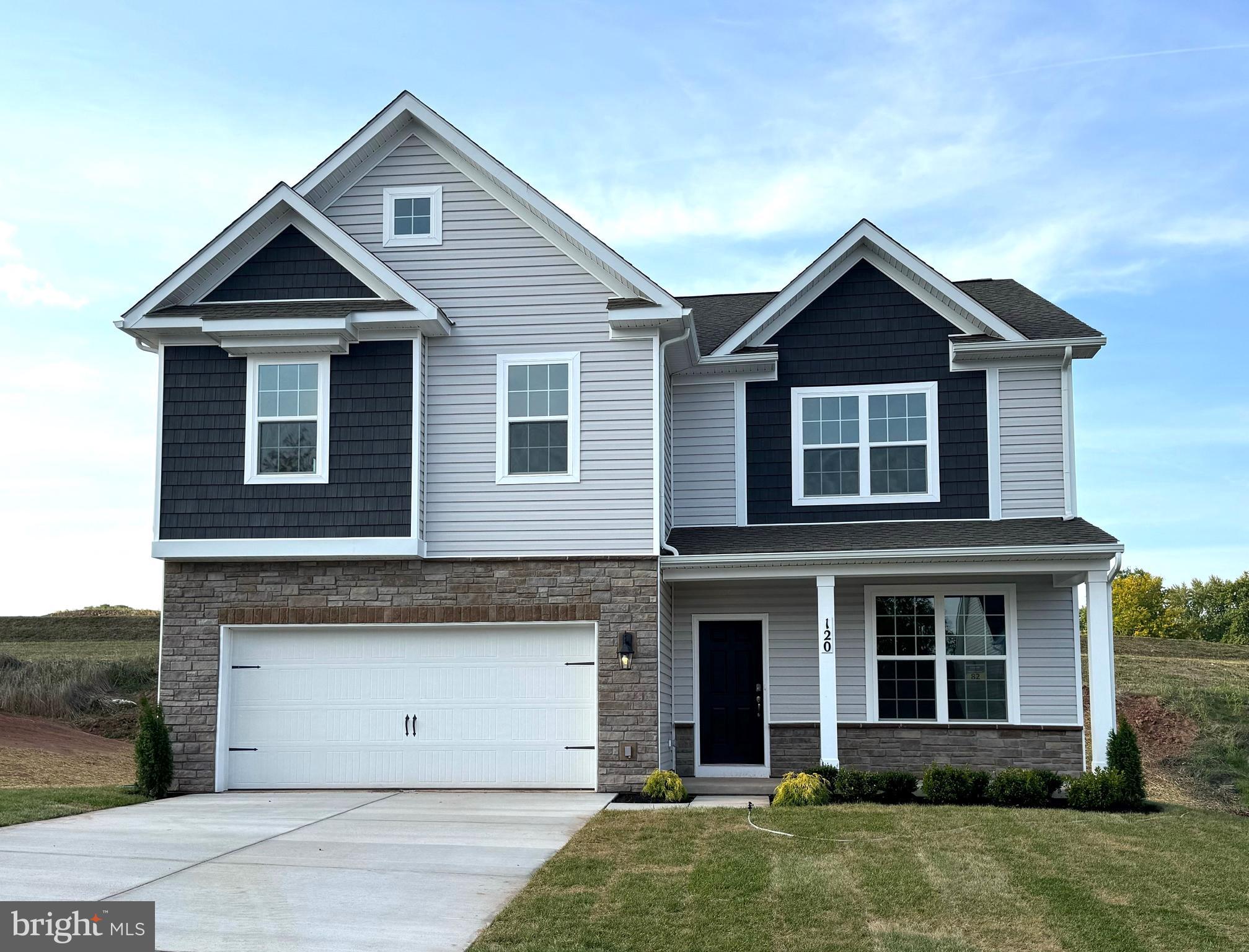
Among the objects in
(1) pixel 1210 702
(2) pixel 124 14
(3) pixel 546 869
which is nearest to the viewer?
(3) pixel 546 869

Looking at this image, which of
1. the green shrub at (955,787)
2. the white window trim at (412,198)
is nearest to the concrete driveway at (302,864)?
the green shrub at (955,787)

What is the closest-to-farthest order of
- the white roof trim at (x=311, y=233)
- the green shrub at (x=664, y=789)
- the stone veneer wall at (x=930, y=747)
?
the green shrub at (x=664, y=789) → the white roof trim at (x=311, y=233) → the stone veneer wall at (x=930, y=747)

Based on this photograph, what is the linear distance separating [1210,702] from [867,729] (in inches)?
498

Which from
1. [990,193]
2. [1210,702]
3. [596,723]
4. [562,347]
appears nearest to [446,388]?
[562,347]

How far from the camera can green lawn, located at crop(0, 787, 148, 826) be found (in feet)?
39.7

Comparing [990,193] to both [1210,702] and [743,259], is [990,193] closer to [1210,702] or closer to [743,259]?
[743,259]

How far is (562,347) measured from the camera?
14602mm

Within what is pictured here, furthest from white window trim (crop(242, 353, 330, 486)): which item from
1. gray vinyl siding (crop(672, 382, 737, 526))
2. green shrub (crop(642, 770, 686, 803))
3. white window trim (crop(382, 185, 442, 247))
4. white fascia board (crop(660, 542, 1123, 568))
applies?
green shrub (crop(642, 770, 686, 803))

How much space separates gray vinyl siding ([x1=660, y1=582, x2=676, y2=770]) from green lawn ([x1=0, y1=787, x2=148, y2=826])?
20.4 feet

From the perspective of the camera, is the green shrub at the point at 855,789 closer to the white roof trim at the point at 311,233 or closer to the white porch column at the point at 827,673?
the white porch column at the point at 827,673

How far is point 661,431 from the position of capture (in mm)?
14531

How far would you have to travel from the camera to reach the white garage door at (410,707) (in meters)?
→ 14.4

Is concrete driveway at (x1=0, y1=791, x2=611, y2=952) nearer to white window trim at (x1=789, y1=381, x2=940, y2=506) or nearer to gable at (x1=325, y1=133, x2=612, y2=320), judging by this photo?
white window trim at (x1=789, y1=381, x2=940, y2=506)

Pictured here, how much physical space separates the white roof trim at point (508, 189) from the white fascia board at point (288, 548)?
163 inches
